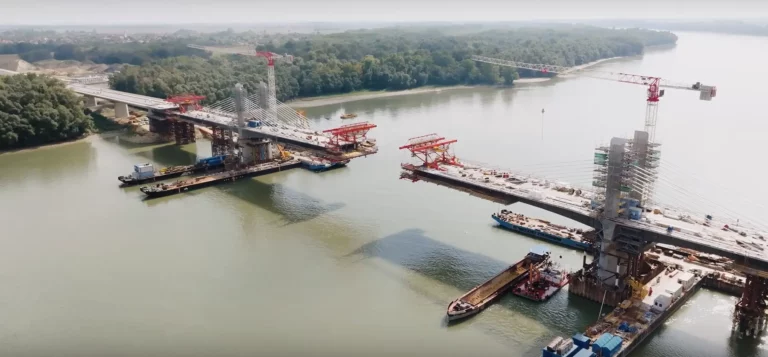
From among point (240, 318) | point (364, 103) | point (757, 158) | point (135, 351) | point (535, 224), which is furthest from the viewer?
point (364, 103)

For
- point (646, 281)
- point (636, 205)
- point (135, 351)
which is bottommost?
point (135, 351)

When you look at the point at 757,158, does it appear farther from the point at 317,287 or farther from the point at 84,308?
the point at 84,308

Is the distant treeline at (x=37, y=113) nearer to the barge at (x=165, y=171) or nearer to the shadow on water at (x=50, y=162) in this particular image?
the shadow on water at (x=50, y=162)

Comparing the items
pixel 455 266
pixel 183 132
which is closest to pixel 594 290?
pixel 455 266

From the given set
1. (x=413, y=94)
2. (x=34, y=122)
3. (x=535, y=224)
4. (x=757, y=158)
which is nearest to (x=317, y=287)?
(x=535, y=224)

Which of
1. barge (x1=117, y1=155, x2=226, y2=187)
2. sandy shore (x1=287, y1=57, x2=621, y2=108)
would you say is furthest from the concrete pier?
barge (x1=117, y1=155, x2=226, y2=187)

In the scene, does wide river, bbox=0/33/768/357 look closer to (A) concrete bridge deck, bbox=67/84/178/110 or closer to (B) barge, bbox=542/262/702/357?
(B) barge, bbox=542/262/702/357

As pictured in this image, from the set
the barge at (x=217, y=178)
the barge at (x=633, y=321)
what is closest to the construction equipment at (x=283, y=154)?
the barge at (x=217, y=178)
